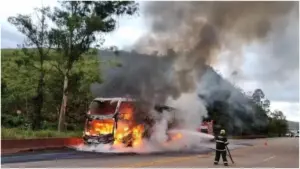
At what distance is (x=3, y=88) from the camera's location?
160 feet

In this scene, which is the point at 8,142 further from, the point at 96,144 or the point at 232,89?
the point at 232,89

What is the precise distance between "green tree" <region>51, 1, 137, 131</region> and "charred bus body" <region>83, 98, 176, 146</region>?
27.4ft

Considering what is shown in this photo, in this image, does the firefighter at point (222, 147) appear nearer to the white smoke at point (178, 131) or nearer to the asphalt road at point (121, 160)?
the asphalt road at point (121, 160)

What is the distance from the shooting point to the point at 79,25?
33062 mm

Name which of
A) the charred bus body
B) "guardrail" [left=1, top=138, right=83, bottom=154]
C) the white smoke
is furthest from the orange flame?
"guardrail" [left=1, top=138, right=83, bottom=154]

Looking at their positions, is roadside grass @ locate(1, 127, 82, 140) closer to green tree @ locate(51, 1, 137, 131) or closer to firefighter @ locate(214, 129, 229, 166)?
green tree @ locate(51, 1, 137, 131)

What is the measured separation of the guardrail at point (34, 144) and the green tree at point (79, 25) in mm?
5291

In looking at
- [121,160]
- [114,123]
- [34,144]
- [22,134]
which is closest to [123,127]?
[114,123]

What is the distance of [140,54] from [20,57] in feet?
33.3

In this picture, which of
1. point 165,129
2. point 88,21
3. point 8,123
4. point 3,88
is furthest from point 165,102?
point 3,88

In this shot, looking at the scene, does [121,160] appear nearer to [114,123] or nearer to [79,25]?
[114,123]

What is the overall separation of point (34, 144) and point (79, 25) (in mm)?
10077

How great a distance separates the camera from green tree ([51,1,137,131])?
3316 cm

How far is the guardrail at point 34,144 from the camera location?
23.8 metres
